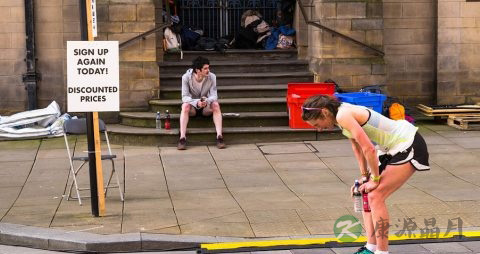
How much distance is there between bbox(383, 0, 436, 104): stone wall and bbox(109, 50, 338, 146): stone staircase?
1701 millimetres

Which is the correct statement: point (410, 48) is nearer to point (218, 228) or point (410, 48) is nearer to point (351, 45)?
point (351, 45)

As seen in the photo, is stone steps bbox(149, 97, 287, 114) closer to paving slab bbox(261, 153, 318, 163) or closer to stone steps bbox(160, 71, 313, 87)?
stone steps bbox(160, 71, 313, 87)

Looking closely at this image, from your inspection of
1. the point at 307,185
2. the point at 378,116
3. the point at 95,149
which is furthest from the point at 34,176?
the point at 378,116

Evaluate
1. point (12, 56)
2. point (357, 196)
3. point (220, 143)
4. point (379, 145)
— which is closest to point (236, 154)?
point (220, 143)

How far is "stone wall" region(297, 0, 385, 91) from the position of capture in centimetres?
1428

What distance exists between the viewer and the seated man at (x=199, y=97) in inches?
496

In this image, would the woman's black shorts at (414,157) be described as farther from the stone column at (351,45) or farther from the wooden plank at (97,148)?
the stone column at (351,45)

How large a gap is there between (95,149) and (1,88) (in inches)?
263

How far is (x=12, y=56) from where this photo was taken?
14.8 metres

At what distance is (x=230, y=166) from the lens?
37.5ft

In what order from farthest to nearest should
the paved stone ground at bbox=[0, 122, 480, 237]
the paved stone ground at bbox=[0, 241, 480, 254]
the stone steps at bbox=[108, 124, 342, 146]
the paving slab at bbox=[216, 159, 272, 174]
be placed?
1. the stone steps at bbox=[108, 124, 342, 146]
2. the paving slab at bbox=[216, 159, 272, 174]
3. the paved stone ground at bbox=[0, 122, 480, 237]
4. the paved stone ground at bbox=[0, 241, 480, 254]

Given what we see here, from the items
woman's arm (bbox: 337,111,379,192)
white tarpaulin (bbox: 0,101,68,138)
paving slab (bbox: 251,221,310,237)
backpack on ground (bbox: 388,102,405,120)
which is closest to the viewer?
woman's arm (bbox: 337,111,379,192)

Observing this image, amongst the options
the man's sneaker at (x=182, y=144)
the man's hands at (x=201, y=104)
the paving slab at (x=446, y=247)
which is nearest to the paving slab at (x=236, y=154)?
the man's sneaker at (x=182, y=144)

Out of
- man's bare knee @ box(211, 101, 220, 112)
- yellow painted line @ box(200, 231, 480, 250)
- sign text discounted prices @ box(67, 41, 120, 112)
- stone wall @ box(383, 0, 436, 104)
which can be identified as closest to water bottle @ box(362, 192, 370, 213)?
yellow painted line @ box(200, 231, 480, 250)
